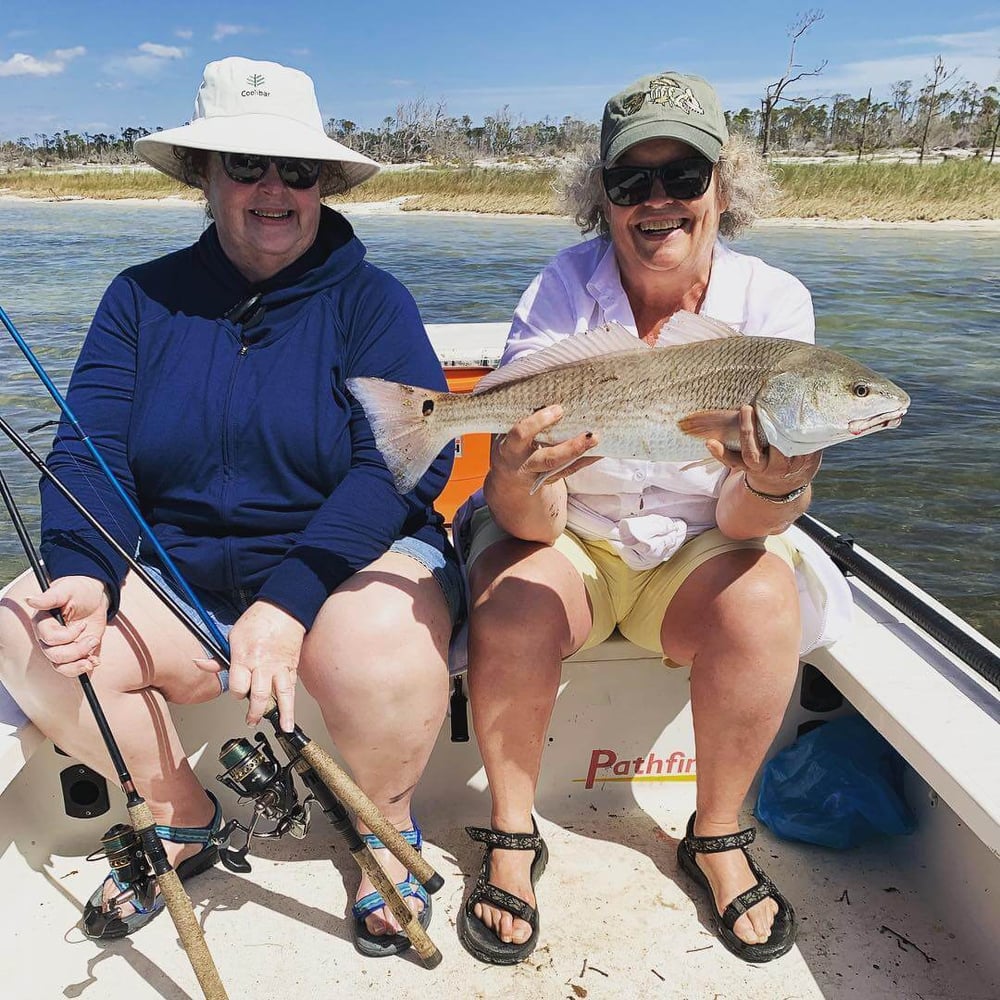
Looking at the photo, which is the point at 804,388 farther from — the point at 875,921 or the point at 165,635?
the point at 165,635

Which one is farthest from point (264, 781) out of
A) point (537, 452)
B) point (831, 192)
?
point (831, 192)

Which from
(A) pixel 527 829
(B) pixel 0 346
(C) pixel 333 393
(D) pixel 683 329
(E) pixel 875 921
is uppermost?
(D) pixel 683 329

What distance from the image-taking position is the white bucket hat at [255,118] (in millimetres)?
2631

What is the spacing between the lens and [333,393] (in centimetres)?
278

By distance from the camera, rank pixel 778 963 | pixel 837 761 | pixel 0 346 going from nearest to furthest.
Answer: pixel 778 963
pixel 837 761
pixel 0 346

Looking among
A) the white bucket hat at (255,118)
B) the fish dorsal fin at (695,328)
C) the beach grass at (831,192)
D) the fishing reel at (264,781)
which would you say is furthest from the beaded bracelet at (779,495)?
the beach grass at (831,192)

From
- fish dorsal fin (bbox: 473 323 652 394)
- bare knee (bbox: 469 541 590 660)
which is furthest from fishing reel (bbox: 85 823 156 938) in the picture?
fish dorsal fin (bbox: 473 323 652 394)

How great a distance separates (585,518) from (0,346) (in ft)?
43.0

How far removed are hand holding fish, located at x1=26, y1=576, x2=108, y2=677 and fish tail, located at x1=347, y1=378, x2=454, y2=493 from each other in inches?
33.1

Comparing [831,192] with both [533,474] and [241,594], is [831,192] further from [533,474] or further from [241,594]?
[241,594]

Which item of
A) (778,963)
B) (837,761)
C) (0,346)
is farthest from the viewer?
(0,346)

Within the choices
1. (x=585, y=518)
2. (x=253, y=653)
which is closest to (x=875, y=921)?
(x=585, y=518)

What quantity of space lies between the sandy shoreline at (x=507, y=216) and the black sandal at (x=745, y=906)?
18.7 metres

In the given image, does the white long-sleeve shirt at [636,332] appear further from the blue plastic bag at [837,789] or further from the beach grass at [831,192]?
the beach grass at [831,192]
